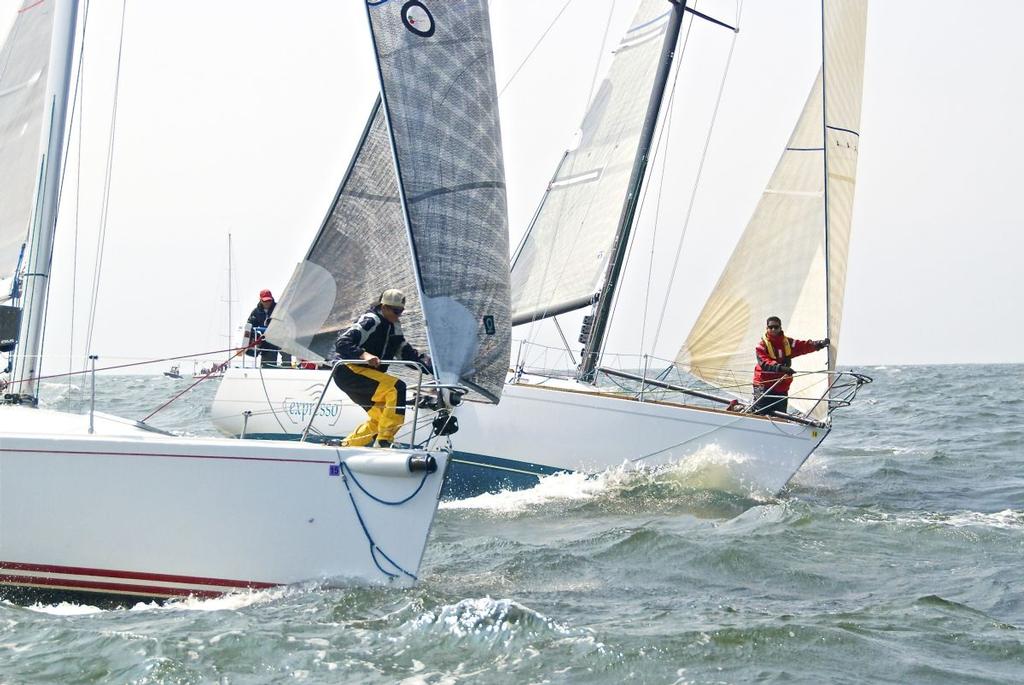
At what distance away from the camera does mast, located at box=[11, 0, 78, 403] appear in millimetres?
8500

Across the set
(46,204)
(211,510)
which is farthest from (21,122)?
(211,510)

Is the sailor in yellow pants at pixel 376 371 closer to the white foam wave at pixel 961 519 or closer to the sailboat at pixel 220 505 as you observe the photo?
the sailboat at pixel 220 505

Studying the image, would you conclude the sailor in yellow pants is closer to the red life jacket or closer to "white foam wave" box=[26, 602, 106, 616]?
"white foam wave" box=[26, 602, 106, 616]

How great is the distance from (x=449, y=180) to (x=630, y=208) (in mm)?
6700

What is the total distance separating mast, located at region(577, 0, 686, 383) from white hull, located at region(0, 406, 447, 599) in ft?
21.9

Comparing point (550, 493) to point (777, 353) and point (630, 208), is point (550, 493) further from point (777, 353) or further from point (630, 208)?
point (630, 208)

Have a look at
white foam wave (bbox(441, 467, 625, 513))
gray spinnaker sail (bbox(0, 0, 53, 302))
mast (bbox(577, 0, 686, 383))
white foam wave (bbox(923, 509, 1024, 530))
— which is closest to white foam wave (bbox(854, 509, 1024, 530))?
white foam wave (bbox(923, 509, 1024, 530))

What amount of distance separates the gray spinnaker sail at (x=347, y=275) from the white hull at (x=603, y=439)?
2952mm

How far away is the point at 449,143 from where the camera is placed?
722 cm

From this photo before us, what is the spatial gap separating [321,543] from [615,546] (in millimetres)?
2630

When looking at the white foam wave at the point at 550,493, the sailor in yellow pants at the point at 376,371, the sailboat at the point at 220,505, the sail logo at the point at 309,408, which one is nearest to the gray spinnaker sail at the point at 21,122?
the sailboat at the point at 220,505

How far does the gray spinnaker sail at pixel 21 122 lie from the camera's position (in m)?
8.68

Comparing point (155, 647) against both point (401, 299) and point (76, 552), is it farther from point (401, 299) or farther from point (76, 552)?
point (401, 299)

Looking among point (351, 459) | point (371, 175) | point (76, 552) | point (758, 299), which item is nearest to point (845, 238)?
point (758, 299)
